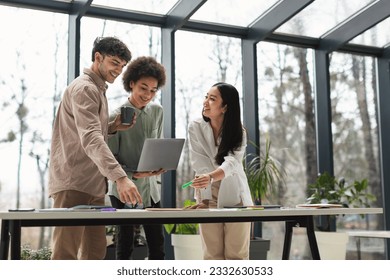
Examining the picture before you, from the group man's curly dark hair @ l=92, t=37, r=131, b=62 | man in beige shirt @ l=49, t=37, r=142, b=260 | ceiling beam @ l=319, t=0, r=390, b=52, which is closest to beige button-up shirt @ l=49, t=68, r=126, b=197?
man in beige shirt @ l=49, t=37, r=142, b=260

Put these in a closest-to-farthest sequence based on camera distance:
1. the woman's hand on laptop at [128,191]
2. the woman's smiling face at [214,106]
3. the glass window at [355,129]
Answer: the woman's hand on laptop at [128,191]
the woman's smiling face at [214,106]
the glass window at [355,129]

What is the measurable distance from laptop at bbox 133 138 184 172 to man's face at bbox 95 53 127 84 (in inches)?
13.6

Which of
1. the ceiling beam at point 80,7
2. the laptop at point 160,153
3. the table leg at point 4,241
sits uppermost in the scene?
the ceiling beam at point 80,7

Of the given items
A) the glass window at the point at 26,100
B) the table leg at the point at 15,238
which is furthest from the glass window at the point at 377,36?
the table leg at the point at 15,238

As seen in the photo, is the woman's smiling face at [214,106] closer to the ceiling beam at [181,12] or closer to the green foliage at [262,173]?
the ceiling beam at [181,12]

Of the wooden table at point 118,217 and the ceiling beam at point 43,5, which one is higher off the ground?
the ceiling beam at point 43,5

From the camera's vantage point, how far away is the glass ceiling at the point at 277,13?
464cm

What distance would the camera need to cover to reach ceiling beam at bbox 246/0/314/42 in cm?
473

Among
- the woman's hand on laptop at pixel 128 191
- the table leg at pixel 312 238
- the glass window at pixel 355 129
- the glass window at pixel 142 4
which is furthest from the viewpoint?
the glass window at pixel 355 129

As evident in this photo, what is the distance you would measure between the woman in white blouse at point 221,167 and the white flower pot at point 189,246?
1599 mm

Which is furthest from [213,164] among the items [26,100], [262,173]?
[26,100]

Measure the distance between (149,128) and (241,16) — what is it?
2.32 meters

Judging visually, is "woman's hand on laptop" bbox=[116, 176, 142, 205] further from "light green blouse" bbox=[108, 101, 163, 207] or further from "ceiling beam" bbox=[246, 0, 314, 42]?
"ceiling beam" bbox=[246, 0, 314, 42]
